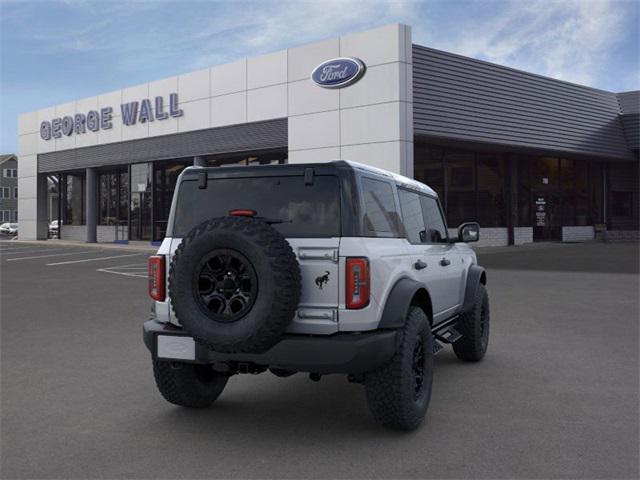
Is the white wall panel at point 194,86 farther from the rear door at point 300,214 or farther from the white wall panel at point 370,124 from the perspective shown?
the rear door at point 300,214

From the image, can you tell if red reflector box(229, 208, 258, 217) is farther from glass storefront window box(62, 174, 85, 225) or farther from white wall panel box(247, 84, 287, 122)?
glass storefront window box(62, 174, 85, 225)

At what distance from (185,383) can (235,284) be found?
1.18 m

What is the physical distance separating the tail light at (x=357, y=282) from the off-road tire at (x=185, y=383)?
1354mm

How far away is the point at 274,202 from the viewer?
437cm

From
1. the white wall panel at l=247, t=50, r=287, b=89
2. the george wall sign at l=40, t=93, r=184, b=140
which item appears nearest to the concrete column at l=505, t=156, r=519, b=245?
the white wall panel at l=247, t=50, r=287, b=89

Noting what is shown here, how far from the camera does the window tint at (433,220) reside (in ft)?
18.9

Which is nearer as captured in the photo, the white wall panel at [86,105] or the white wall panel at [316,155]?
the white wall panel at [316,155]

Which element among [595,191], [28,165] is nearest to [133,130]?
[28,165]

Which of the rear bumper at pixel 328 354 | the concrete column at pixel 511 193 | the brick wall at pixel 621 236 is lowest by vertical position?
the rear bumper at pixel 328 354

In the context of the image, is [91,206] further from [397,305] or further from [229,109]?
[397,305]

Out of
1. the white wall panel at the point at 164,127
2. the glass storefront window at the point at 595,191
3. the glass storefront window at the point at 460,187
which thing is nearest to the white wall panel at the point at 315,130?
the glass storefront window at the point at 460,187

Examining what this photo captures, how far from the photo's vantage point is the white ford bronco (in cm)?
388

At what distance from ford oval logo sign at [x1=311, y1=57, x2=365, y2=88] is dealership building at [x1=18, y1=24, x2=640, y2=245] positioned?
0.05 metres

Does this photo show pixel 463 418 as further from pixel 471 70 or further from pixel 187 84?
pixel 187 84
